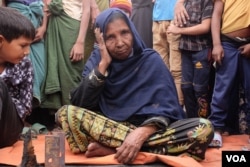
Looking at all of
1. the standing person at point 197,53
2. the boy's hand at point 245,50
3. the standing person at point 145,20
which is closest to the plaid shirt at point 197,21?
the standing person at point 197,53

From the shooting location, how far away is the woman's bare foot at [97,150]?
9.55 ft

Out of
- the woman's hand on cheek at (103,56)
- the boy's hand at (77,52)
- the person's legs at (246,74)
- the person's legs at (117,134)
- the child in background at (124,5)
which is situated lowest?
the person's legs at (117,134)

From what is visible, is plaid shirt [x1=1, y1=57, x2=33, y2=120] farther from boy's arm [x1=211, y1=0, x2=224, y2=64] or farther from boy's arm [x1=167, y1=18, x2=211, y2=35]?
boy's arm [x1=211, y1=0, x2=224, y2=64]

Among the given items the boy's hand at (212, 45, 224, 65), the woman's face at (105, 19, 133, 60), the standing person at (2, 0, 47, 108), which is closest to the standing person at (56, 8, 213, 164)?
the woman's face at (105, 19, 133, 60)

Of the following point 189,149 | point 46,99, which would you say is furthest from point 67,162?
point 46,99

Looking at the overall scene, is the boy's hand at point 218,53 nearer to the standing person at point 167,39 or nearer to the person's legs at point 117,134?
the standing person at point 167,39

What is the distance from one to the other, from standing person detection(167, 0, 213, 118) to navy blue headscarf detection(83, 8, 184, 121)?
75 cm

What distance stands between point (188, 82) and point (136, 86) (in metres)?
0.94

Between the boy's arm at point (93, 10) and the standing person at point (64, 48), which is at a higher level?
the boy's arm at point (93, 10)

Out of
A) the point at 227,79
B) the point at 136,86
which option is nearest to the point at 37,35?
the point at 136,86

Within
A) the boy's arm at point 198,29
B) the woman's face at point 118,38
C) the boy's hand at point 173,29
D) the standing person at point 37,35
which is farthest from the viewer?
the standing person at point 37,35

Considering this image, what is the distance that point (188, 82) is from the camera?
155 inches

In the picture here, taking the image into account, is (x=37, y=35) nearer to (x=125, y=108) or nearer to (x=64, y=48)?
(x=64, y=48)

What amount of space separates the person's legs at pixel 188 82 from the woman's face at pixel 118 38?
0.94m
